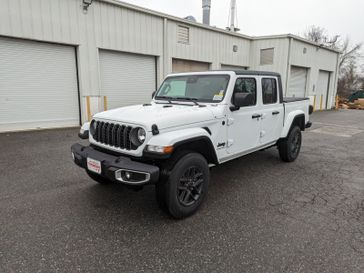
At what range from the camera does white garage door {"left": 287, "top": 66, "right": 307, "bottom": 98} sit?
1724 centimetres

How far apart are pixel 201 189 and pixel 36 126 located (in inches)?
315

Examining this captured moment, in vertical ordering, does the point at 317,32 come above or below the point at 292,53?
above

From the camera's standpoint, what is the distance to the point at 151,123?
2.76 m

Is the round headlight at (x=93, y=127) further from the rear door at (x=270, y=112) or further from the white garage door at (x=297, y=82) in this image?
the white garage door at (x=297, y=82)

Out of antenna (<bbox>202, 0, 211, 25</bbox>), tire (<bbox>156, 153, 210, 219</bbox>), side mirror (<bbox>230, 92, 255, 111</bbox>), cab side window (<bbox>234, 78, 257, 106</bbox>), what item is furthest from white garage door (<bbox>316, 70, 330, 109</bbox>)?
tire (<bbox>156, 153, 210, 219</bbox>)

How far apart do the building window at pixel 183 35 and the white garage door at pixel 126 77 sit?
1850 millimetres

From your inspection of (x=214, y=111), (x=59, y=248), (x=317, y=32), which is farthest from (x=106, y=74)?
(x=317, y=32)

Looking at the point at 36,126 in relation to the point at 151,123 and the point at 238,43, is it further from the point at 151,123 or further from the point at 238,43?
the point at 238,43

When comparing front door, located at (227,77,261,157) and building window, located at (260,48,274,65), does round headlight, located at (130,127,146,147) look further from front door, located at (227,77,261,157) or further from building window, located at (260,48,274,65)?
building window, located at (260,48,274,65)

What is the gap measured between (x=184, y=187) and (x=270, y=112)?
2.44 m

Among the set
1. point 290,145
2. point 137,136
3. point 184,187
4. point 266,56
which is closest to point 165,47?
point 266,56

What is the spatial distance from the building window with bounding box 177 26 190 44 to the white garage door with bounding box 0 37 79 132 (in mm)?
5144

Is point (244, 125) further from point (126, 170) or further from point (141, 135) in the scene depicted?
point (126, 170)

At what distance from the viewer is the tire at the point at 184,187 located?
2.79 metres
